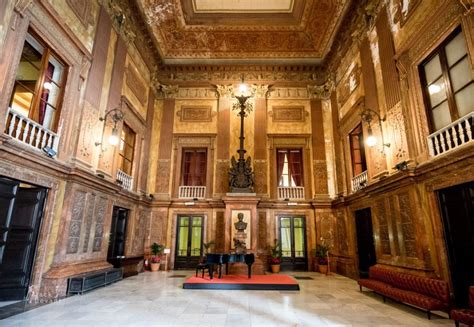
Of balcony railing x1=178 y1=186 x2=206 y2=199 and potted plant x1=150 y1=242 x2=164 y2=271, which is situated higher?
balcony railing x1=178 y1=186 x2=206 y2=199

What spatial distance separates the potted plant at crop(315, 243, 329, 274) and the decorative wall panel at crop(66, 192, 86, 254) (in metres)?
7.36

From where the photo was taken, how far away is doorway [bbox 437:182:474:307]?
184 inches

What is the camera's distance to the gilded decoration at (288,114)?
11195mm

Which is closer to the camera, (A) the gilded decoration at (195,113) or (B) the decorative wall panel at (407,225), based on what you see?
(B) the decorative wall panel at (407,225)

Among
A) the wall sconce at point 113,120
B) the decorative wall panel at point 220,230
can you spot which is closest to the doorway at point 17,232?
the wall sconce at point 113,120

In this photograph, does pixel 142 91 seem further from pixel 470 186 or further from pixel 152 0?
pixel 470 186

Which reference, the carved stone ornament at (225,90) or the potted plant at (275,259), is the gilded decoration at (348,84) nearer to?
the carved stone ornament at (225,90)

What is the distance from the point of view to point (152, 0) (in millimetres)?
9250

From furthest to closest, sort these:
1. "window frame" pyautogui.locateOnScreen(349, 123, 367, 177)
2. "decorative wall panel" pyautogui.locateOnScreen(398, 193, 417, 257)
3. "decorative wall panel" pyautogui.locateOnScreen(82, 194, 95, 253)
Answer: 1. "window frame" pyautogui.locateOnScreen(349, 123, 367, 177)
2. "decorative wall panel" pyautogui.locateOnScreen(82, 194, 95, 253)
3. "decorative wall panel" pyautogui.locateOnScreen(398, 193, 417, 257)

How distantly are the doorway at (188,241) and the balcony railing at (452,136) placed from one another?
755 cm

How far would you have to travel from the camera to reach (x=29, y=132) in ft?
16.3

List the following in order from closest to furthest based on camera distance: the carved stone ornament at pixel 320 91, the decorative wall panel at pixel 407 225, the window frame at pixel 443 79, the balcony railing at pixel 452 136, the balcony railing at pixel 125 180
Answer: the balcony railing at pixel 452 136 < the window frame at pixel 443 79 < the decorative wall panel at pixel 407 225 < the balcony railing at pixel 125 180 < the carved stone ornament at pixel 320 91

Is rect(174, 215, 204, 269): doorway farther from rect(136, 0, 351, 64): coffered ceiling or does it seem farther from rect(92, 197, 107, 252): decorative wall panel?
rect(136, 0, 351, 64): coffered ceiling

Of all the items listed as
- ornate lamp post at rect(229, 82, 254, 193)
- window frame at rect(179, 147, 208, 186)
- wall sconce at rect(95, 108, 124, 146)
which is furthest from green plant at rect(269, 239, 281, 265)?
wall sconce at rect(95, 108, 124, 146)
